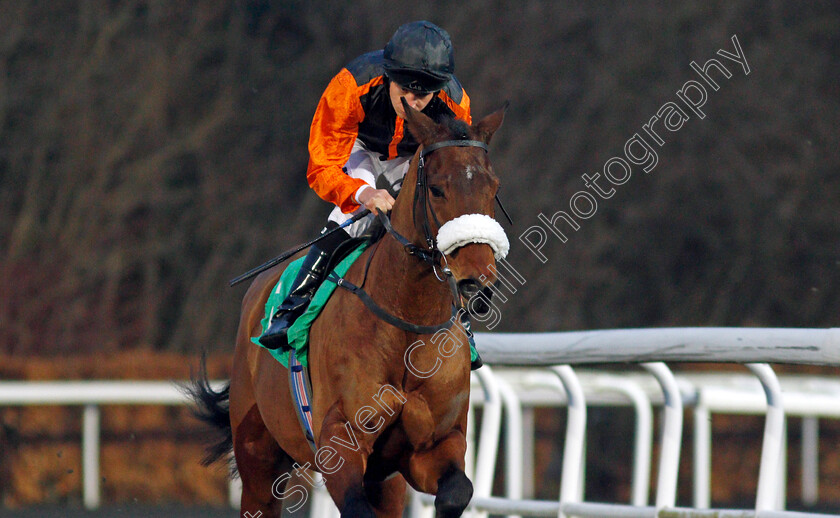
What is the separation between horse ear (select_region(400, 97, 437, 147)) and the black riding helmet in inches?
14.1

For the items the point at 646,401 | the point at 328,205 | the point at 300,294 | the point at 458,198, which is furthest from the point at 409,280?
the point at 328,205

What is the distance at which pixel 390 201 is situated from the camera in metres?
4.45

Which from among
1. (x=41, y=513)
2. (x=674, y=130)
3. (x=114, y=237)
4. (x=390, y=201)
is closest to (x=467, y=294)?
(x=390, y=201)

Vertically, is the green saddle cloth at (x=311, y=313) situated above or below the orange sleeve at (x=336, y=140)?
below

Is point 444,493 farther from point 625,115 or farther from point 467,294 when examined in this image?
point 625,115

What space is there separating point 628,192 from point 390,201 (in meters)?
17.4

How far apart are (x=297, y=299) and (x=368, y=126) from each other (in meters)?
0.70

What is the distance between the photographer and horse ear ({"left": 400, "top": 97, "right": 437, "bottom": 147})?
4.12 metres

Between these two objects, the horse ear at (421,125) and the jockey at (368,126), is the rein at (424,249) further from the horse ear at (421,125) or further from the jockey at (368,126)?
the jockey at (368,126)

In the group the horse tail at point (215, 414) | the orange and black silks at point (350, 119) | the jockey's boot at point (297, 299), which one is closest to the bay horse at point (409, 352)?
the jockey's boot at point (297, 299)

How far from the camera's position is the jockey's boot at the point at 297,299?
4848 mm

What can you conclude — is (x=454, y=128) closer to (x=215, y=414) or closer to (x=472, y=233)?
(x=472, y=233)

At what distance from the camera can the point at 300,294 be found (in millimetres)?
4914

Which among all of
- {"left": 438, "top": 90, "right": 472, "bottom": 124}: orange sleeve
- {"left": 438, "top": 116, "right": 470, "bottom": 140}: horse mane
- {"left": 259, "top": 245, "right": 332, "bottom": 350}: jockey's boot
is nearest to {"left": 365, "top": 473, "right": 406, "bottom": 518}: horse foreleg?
{"left": 259, "top": 245, "right": 332, "bottom": 350}: jockey's boot
